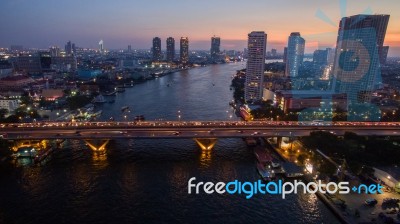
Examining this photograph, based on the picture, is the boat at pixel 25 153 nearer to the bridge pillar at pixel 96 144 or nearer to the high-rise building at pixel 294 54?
the bridge pillar at pixel 96 144

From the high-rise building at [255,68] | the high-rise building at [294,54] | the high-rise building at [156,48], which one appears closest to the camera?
the high-rise building at [255,68]

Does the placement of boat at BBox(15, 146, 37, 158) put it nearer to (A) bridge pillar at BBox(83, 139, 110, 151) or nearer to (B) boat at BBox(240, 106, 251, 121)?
(A) bridge pillar at BBox(83, 139, 110, 151)

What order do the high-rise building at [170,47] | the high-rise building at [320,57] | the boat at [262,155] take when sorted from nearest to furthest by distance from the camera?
1. the boat at [262,155]
2. the high-rise building at [320,57]
3. the high-rise building at [170,47]

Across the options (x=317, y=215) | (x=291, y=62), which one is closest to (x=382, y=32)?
(x=291, y=62)

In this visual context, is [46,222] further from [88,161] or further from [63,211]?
[88,161]

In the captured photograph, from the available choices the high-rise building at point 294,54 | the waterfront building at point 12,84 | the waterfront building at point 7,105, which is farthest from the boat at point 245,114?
the high-rise building at point 294,54

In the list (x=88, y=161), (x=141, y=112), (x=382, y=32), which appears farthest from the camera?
(x=382, y=32)

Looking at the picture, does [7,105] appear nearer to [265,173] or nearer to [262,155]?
[262,155]
